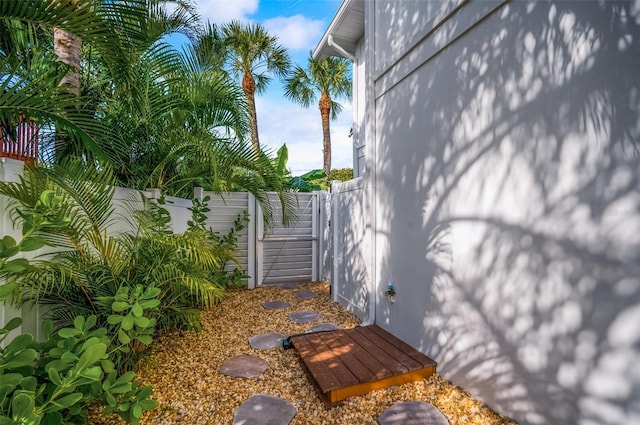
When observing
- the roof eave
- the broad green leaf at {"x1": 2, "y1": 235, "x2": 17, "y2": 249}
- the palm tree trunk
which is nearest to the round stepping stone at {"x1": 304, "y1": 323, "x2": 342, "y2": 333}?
the broad green leaf at {"x1": 2, "y1": 235, "x2": 17, "y2": 249}

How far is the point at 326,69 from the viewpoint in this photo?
453 inches

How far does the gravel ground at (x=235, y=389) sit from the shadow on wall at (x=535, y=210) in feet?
0.83

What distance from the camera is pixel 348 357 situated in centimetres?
287

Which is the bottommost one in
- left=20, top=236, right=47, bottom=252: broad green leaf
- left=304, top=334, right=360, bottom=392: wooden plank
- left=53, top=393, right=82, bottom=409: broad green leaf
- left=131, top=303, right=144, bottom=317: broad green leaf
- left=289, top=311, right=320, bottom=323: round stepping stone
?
left=289, top=311, right=320, bottom=323: round stepping stone

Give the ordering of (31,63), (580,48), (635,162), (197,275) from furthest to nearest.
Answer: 1. (197,275)
2. (31,63)
3. (580,48)
4. (635,162)

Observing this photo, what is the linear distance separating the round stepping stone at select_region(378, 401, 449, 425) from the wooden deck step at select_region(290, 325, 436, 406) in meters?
0.26

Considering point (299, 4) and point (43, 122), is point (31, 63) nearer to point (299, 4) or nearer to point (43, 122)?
point (43, 122)

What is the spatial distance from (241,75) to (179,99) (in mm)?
7706

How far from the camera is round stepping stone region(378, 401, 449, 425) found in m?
2.12

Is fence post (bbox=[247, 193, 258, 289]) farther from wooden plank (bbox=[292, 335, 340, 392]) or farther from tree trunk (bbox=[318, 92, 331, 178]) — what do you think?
tree trunk (bbox=[318, 92, 331, 178])

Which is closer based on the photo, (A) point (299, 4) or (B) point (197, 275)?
(B) point (197, 275)

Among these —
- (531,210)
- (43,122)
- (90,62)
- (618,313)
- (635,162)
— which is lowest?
(618,313)

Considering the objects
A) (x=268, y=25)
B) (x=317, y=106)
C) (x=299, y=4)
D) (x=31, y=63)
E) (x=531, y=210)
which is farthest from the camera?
(x=317, y=106)

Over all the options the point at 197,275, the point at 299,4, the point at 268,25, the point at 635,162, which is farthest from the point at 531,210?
the point at 268,25
